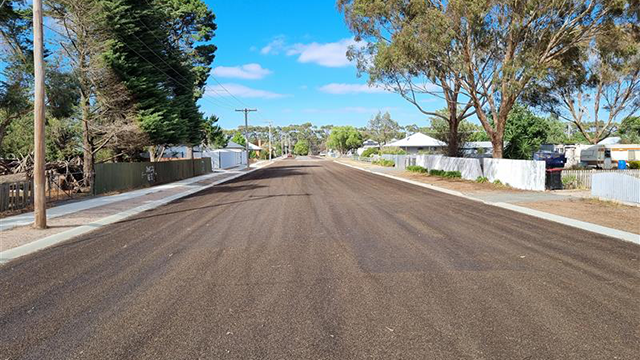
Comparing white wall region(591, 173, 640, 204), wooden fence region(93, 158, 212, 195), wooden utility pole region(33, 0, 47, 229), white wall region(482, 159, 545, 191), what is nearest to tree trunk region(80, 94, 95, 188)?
wooden fence region(93, 158, 212, 195)

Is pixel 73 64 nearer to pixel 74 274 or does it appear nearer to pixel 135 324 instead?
pixel 74 274

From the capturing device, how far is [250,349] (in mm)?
3844

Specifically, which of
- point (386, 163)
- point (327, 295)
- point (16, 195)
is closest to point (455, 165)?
point (386, 163)

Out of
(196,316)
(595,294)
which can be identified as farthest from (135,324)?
(595,294)

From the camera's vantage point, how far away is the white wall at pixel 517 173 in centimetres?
1870

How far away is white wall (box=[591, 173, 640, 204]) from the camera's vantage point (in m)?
13.7

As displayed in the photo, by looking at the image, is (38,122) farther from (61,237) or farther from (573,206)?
(573,206)

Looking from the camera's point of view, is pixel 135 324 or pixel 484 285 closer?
pixel 135 324

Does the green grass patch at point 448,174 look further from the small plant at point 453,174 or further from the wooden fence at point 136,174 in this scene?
the wooden fence at point 136,174

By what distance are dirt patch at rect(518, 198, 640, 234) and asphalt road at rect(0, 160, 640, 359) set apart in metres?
1.86

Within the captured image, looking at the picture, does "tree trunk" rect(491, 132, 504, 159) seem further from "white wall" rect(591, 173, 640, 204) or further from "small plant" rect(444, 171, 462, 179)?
"white wall" rect(591, 173, 640, 204)

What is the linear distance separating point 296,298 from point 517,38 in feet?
68.7

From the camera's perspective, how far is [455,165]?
28.7 m

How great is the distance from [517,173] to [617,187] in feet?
19.4
